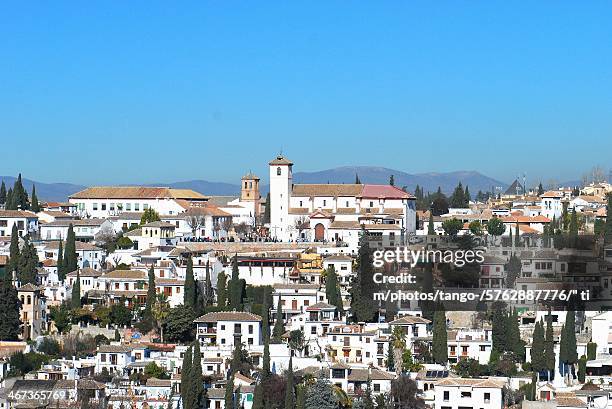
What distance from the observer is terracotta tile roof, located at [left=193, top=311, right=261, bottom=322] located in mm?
32156

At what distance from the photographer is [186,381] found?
28016 millimetres

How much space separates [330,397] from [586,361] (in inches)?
283

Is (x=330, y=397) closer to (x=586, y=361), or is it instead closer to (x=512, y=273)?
(x=586, y=361)

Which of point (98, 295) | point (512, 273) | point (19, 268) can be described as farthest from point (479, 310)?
point (19, 268)

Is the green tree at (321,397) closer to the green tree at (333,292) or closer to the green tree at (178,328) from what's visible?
the green tree at (178,328)

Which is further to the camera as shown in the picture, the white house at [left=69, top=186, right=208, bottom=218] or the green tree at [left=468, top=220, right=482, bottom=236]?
the white house at [left=69, top=186, right=208, bottom=218]

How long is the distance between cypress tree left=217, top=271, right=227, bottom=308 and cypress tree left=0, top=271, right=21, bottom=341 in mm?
5202

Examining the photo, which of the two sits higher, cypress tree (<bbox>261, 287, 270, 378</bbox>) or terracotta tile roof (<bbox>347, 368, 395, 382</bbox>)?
cypress tree (<bbox>261, 287, 270, 378</bbox>)

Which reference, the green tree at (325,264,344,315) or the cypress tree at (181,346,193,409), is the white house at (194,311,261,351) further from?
the cypress tree at (181,346,193,409)

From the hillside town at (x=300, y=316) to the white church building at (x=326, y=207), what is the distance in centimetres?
15

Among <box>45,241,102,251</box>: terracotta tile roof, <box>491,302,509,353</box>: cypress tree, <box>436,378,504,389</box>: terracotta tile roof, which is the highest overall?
<box>45,241,102,251</box>: terracotta tile roof

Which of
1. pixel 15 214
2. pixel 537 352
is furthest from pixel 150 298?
pixel 15 214

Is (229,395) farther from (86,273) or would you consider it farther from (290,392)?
(86,273)

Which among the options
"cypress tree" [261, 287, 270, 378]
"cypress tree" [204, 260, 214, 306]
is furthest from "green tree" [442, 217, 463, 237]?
"cypress tree" [261, 287, 270, 378]
